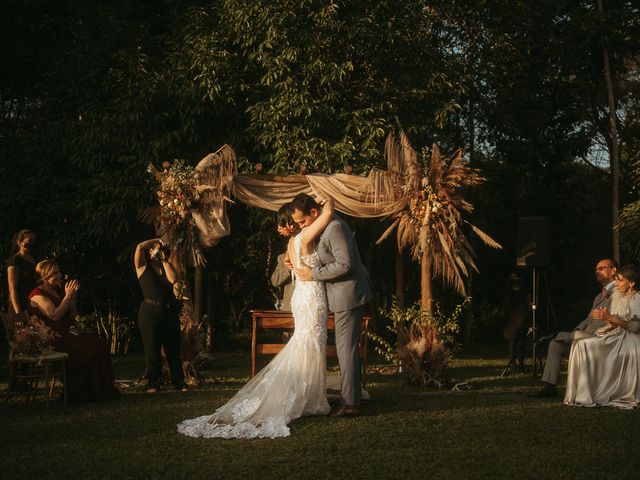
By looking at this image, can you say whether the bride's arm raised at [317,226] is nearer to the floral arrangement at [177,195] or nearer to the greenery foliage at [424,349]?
the greenery foliage at [424,349]

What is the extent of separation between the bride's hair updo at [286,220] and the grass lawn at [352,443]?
67.7 inches

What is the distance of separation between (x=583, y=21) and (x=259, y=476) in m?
15.6

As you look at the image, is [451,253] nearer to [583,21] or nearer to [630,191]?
[583,21]

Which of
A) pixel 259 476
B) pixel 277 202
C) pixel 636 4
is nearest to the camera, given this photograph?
pixel 259 476

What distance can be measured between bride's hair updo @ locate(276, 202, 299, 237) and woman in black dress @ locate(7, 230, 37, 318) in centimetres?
282

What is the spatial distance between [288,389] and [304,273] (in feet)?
3.28

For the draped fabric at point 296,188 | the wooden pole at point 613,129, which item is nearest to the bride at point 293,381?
the draped fabric at point 296,188

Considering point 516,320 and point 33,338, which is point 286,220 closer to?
point 33,338

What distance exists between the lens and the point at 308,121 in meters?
14.5

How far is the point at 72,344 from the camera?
8.81 m

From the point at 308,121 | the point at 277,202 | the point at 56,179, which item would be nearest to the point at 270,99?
the point at 308,121

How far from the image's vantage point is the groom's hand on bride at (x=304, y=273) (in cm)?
795

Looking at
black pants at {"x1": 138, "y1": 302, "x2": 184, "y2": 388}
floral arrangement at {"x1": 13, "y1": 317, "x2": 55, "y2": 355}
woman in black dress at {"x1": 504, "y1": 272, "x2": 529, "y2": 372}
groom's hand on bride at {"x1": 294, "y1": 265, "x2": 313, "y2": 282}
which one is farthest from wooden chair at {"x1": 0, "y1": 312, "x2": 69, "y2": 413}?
woman in black dress at {"x1": 504, "y1": 272, "x2": 529, "y2": 372}

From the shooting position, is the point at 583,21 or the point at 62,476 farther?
the point at 583,21
